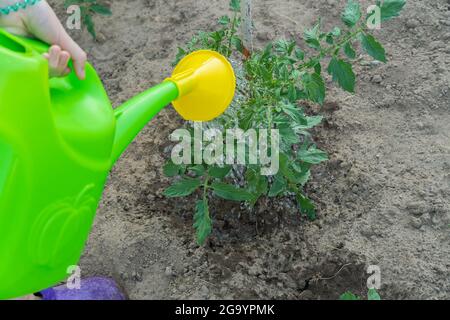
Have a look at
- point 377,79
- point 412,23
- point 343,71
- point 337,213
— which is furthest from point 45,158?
point 412,23

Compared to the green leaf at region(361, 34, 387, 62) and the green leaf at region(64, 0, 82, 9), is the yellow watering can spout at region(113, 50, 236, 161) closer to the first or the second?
the green leaf at region(361, 34, 387, 62)

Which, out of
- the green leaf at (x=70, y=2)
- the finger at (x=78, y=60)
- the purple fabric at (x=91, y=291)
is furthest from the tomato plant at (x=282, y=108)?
the green leaf at (x=70, y=2)

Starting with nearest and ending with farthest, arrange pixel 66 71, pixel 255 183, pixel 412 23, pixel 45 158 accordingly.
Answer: pixel 45 158
pixel 66 71
pixel 255 183
pixel 412 23

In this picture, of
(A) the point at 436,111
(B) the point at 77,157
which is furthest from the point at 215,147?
(A) the point at 436,111

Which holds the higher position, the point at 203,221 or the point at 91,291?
the point at 203,221

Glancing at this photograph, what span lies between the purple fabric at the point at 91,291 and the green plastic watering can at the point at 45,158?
1.16ft

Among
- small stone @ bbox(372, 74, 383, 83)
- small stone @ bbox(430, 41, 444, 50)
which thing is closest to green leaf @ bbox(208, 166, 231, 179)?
small stone @ bbox(372, 74, 383, 83)

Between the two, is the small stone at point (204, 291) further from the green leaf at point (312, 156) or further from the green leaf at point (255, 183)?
the green leaf at point (312, 156)

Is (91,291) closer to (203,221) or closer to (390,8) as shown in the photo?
(203,221)

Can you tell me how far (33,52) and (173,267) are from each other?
74 centimetres

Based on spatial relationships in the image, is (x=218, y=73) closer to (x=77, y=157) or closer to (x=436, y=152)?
(x=77, y=157)

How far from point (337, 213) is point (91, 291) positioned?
0.64 m

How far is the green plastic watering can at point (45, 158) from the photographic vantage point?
0.94 metres

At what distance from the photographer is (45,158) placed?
38.7 inches
